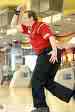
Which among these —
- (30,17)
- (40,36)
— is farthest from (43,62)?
(30,17)

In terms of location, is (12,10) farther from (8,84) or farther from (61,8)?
(8,84)

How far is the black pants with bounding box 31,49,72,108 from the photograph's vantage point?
11.6 ft

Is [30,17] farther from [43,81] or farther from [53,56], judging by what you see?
[43,81]

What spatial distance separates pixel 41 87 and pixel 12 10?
1.83 metres

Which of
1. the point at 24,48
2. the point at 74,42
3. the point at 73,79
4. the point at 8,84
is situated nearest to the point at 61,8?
the point at 73,79

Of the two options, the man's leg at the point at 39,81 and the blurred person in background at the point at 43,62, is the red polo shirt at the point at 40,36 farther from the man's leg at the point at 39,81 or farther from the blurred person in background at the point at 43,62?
the man's leg at the point at 39,81

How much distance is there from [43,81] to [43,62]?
0.68ft

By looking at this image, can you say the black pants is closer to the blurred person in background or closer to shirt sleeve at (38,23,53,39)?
the blurred person in background

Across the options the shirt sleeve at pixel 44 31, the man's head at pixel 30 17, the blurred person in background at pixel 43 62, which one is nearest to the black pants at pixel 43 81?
the blurred person in background at pixel 43 62

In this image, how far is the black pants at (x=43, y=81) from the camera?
354 centimetres

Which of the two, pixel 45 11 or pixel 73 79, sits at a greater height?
pixel 45 11

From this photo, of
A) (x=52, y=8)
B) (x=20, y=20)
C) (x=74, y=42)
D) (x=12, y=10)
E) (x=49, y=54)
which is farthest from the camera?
(x=74, y=42)

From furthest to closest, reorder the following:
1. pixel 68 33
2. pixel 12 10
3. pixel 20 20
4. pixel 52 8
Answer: pixel 68 33 < pixel 12 10 < pixel 52 8 < pixel 20 20

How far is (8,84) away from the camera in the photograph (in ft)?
28.5
